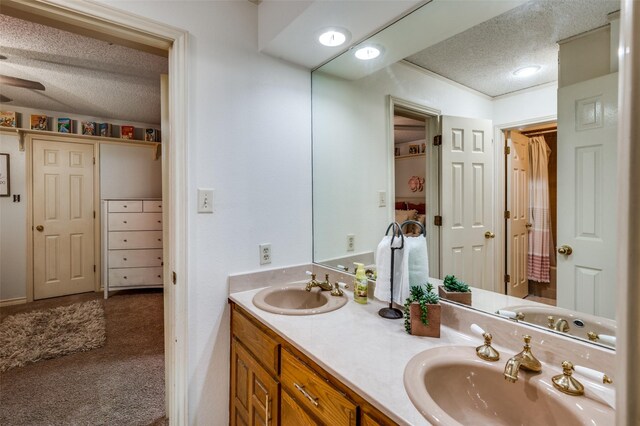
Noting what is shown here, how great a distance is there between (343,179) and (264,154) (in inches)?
19.4

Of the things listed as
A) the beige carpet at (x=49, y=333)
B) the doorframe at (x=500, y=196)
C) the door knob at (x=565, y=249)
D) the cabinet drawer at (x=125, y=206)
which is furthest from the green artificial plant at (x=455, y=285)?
the cabinet drawer at (x=125, y=206)

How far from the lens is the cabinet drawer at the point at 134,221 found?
3938mm

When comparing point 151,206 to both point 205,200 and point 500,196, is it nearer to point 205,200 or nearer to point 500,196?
point 205,200

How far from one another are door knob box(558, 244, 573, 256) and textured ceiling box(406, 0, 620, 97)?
0.53m

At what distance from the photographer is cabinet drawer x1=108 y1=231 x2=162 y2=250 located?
395 cm

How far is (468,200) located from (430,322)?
535 millimetres

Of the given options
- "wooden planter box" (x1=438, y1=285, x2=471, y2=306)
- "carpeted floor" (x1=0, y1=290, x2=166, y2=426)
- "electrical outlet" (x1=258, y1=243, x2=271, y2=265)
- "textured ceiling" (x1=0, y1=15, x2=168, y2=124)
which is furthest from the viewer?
"textured ceiling" (x1=0, y1=15, x2=168, y2=124)

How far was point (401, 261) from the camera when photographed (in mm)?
1227

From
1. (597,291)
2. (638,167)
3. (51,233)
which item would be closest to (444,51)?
(597,291)

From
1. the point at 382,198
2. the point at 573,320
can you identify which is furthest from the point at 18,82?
the point at 573,320

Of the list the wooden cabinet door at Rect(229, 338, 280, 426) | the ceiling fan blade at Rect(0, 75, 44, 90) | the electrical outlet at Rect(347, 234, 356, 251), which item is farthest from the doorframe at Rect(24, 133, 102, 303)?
the electrical outlet at Rect(347, 234, 356, 251)

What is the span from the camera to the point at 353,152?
182 cm

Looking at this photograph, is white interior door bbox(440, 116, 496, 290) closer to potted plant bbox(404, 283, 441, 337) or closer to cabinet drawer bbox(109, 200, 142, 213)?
potted plant bbox(404, 283, 441, 337)

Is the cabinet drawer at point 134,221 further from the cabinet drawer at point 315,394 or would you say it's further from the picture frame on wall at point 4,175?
the cabinet drawer at point 315,394
